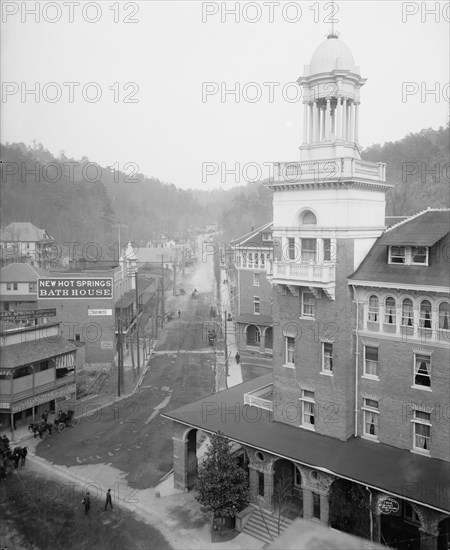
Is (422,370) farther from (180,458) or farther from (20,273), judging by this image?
(20,273)

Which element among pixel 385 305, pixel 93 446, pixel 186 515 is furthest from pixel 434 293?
pixel 93 446

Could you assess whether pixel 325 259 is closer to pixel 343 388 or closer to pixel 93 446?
pixel 343 388

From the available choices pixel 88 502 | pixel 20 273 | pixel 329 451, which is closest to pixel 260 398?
pixel 329 451

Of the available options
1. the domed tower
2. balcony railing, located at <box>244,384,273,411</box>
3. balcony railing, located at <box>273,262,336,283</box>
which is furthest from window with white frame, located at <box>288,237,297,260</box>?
balcony railing, located at <box>244,384,273,411</box>

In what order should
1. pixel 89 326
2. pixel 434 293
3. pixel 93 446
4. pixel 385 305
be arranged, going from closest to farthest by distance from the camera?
pixel 434 293 < pixel 385 305 < pixel 93 446 < pixel 89 326

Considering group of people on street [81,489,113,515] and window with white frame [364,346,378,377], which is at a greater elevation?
window with white frame [364,346,378,377]

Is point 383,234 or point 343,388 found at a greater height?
point 383,234

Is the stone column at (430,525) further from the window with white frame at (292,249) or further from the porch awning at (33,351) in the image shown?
the porch awning at (33,351)

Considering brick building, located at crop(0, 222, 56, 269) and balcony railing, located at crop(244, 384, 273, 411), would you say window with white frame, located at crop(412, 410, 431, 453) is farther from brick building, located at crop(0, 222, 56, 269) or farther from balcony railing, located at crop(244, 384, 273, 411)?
brick building, located at crop(0, 222, 56, 269)
